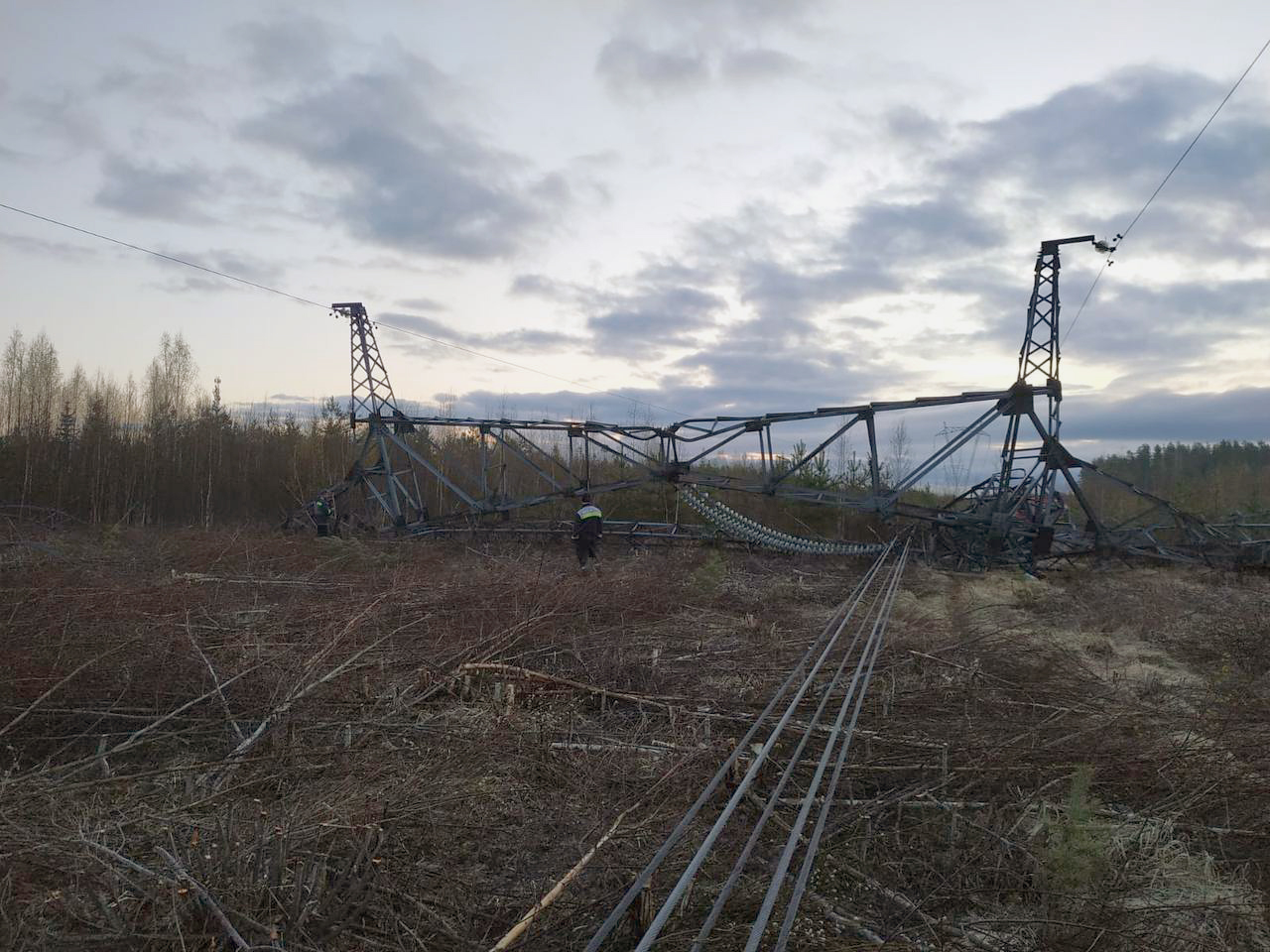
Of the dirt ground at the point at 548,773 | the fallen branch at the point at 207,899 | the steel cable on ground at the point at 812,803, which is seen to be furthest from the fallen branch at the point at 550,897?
the fallen branch at the point at 207,899

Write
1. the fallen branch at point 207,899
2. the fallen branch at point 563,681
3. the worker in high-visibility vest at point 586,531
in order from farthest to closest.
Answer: the worker in high-visibility vest at point 586,531 → the fallen branch at point 563,681 → the fallen branch at point 207,899

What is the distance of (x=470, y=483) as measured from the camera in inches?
968

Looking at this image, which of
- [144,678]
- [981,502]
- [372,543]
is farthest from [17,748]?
[981,502]

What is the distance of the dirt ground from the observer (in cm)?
310

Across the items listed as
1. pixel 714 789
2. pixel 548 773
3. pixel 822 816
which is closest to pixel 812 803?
pixel 822 816

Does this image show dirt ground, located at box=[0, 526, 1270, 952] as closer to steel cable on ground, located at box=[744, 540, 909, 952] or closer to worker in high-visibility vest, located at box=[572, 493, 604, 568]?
steel cable on ground, located at box=[744, 540, 909, 952]

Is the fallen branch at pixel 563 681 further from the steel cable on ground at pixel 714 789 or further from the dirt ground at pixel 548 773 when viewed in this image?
the steel cable on ground at pixel 714 789

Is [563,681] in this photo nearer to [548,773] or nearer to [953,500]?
[548,773]

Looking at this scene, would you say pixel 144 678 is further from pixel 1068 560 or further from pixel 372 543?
pixel 1068 560

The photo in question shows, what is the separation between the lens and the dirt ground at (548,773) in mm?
3100

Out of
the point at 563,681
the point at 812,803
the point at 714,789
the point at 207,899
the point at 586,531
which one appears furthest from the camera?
the point at 586,531

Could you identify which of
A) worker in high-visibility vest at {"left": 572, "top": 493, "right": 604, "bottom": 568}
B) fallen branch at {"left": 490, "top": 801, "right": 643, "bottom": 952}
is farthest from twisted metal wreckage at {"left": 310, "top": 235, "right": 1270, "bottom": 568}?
fallen branch at {"left": 490, "top": 801, "right": 643, "bottom": 952}

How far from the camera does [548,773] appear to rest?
179 inches

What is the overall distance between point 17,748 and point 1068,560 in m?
16.2
